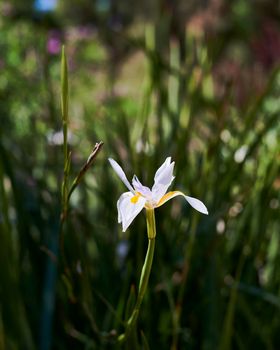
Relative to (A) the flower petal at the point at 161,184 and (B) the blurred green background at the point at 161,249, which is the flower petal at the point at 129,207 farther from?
(B) the blurred green background at the point at 161,249

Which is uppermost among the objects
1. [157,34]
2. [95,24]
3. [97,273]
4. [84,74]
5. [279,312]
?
[95,24]

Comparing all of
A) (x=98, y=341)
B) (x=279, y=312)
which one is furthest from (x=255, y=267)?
(x=98, y=341)

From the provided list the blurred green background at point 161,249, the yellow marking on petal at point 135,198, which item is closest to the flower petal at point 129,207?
the yellow marking on petal at point 135,198

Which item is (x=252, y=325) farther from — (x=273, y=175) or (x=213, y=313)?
(x=273, y=175)

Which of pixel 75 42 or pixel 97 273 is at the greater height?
pixel 75 42

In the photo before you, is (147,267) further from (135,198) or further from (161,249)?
(161,249)

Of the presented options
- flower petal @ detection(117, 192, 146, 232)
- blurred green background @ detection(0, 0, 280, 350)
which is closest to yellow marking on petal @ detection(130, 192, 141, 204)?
flower petal @ detection(117, 192, 146, 232)

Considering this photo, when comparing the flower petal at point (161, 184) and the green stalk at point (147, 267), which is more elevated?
the flower petal at point (161, 184)

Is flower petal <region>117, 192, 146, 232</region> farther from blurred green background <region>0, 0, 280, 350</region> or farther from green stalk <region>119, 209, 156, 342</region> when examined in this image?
blurred green background <region>0, 0, 280, 350</region>
